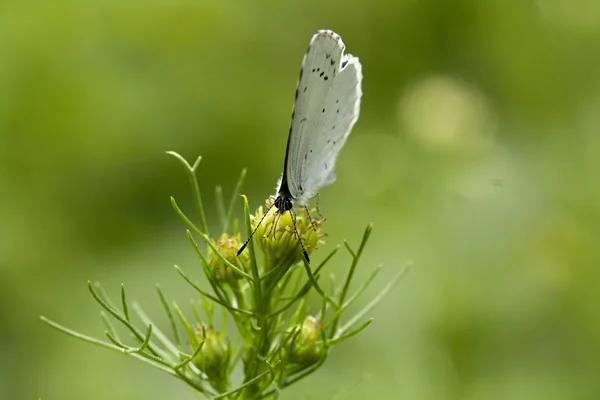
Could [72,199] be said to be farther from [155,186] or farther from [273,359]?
[273,359]

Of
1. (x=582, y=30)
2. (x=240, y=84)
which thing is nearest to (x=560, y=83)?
(x=582, y=30)

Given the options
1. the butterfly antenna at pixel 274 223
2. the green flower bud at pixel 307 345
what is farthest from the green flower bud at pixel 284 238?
the green flower bud at pixel 307 345

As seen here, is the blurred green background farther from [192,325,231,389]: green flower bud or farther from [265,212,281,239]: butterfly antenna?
[265,212,281,239]: butterfly antenna

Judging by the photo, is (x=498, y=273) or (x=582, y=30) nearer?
(x=498, y=273)

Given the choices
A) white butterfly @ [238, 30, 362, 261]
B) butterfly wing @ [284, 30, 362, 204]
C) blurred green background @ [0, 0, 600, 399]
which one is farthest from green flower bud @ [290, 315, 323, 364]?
blurred green background @ [0, 0, 600, 399]

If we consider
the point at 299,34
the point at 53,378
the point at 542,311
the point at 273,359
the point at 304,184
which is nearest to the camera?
the point at 273,359

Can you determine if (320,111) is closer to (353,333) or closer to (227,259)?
(227,259)
